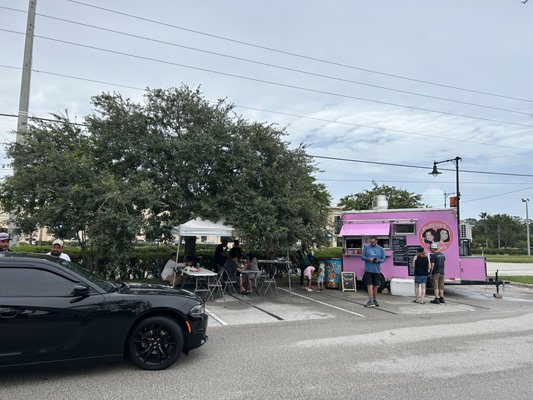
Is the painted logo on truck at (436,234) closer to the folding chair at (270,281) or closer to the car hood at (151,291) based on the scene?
the folding chair at (270,281)

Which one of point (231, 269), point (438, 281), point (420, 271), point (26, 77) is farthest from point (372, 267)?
point (26, 77)

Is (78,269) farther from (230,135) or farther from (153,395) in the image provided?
(230,135)

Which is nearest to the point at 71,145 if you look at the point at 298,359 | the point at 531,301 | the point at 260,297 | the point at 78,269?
the point at 260,297

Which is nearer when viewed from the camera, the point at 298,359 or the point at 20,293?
the point at 20,293

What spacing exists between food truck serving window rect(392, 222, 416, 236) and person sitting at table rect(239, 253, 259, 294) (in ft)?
15.7

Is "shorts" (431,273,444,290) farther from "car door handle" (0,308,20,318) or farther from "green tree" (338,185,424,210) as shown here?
"green tree" (338,185,424,210)

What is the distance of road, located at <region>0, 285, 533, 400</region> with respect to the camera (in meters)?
4.50

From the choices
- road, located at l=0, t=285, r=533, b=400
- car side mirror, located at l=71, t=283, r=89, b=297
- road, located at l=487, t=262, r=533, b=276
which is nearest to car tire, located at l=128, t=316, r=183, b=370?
road, located at l=0, t=285, r=533, b=400

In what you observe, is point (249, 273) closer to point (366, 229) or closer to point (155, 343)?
point (366, 229)

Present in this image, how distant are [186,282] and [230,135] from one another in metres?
5.31

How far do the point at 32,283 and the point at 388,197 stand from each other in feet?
105

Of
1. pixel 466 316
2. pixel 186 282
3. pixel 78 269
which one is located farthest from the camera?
pixel 186 282

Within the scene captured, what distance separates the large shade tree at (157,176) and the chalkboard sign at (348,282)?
1.90 m

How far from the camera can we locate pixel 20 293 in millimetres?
4781
